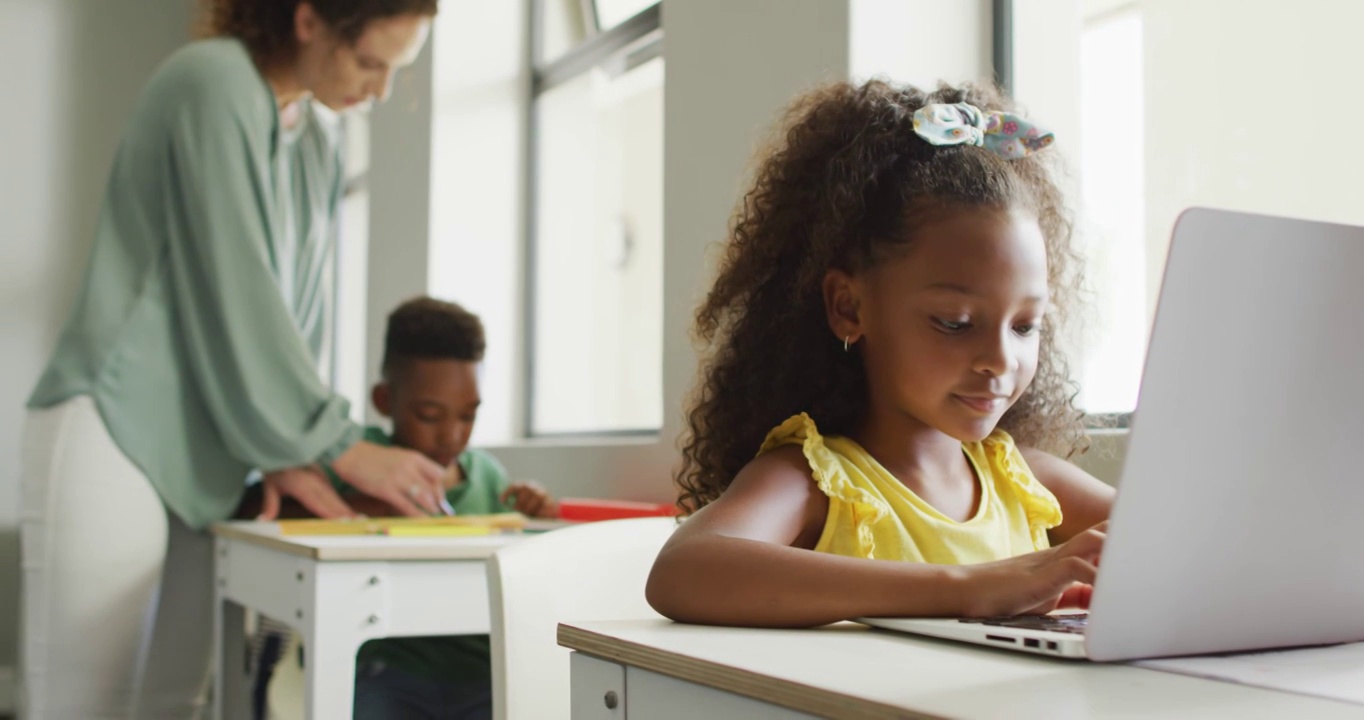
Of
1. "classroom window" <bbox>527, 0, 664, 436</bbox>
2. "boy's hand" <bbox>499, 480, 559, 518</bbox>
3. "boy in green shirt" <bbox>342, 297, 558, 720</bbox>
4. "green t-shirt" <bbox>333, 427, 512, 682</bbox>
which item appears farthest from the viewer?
"classroom window" <bbox>527, 0, 664, 436</bbox>

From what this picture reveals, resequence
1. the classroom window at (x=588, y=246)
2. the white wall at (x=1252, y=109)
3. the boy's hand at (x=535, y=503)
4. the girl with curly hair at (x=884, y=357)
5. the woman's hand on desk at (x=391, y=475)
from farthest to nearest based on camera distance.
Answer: the classroom window at (x=588, y=246), the boy's hand at (x=535, y=503), the woman's hand on desk at (x=391, y=475), the white wall at (x=1252, y=109), the girl with curly hair at (x=884, y=357)

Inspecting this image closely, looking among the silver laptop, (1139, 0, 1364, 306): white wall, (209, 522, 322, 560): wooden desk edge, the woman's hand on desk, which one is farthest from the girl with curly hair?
the woman's hand on desk

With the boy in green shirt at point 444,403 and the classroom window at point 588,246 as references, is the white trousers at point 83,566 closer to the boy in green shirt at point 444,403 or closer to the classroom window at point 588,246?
the boy in green shirt at point 444,403

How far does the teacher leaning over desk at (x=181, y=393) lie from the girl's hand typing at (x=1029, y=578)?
52.0 inches

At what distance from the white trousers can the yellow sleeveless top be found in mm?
1197

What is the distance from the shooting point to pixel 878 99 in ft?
3.14

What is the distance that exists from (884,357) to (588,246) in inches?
83.8

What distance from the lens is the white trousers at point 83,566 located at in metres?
1.67

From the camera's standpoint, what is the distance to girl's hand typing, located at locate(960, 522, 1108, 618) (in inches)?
23.4

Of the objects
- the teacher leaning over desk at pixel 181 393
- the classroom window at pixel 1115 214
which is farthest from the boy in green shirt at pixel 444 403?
the classroom window at pixel 1115 214

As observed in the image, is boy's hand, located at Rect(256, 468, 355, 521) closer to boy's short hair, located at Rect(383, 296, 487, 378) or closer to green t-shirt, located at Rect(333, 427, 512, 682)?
green t-shirt, located at Rect(333, 427, 512, 682)

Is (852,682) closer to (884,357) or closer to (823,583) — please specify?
(823,583)

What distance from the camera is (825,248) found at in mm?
914

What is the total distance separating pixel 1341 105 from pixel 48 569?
1.74m
